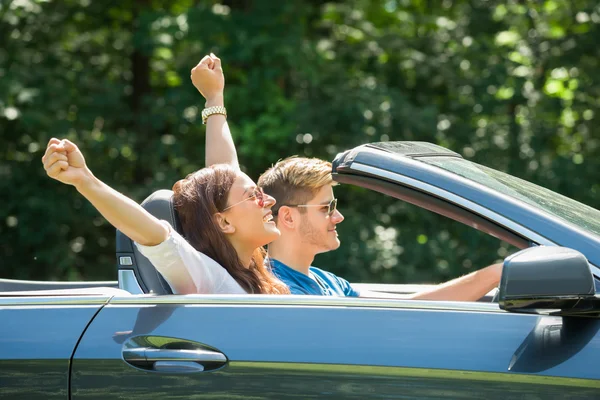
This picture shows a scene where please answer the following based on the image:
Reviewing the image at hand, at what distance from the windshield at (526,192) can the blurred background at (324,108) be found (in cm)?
499

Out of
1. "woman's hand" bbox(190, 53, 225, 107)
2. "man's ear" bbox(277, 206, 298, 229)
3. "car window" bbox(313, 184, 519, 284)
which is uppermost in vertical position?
"woman's hand" bbox(190, 53, 225, 107)

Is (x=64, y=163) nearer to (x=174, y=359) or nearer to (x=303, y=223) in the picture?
(x=174, y=359)

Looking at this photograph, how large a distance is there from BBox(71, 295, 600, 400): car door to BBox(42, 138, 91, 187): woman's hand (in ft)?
1.19

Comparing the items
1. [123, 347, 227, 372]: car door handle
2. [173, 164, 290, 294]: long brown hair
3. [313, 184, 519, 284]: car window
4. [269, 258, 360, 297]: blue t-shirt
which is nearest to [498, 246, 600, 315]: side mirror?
[123, 347, 227, 372]: car door handle

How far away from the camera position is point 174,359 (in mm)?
2125

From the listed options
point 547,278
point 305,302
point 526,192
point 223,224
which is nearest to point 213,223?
point 223,224

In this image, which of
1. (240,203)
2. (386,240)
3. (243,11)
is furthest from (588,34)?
(240,203)

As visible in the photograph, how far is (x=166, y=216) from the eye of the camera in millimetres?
2846

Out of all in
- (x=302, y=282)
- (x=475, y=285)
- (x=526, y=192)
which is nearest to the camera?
(x=526, y=192)

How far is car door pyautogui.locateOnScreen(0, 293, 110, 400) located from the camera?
7.04 feet

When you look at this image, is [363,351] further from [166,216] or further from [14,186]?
[14,186]

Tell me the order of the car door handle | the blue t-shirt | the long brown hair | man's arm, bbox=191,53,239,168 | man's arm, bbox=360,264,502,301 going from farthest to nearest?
man's arm, bbox=191,53,239,168, the blue t-shirt, man's arm, bbox=360,264,502,301, the long brown hair, the car door handle

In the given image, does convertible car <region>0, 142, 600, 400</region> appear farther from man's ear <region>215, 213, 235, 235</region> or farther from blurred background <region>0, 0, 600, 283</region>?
blurred background <region>0, 0, 600, 283</region>

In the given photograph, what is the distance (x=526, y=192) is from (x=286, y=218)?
1046 mm
